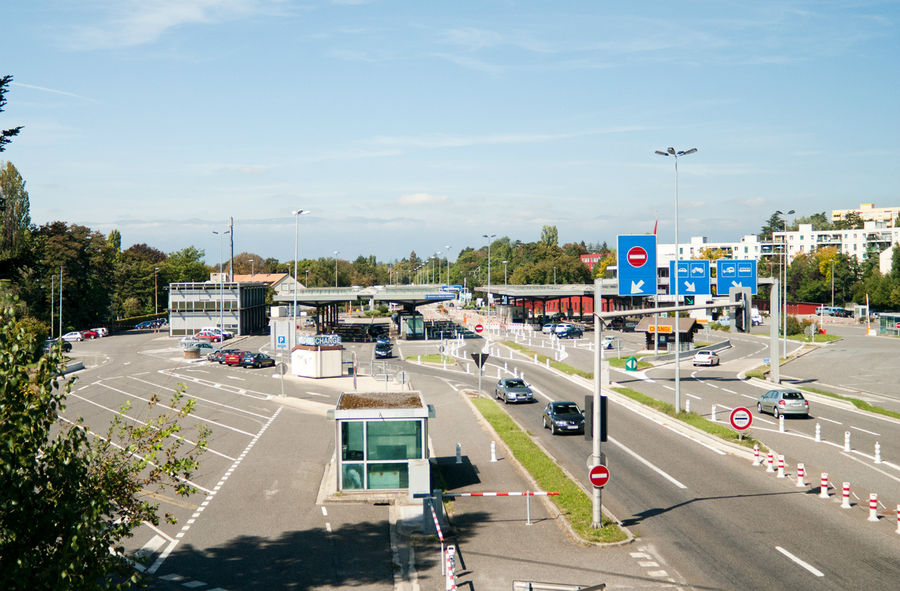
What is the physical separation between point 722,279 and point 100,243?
91.1m

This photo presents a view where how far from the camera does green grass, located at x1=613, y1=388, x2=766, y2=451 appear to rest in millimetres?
27467

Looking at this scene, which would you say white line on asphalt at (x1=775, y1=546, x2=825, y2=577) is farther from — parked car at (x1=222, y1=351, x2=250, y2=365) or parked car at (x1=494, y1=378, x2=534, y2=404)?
parked car at (x1=222, y1=351, x2=250, y2=365)

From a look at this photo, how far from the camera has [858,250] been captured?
166m

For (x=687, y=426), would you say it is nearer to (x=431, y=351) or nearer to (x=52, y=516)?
(x=52, y=516)

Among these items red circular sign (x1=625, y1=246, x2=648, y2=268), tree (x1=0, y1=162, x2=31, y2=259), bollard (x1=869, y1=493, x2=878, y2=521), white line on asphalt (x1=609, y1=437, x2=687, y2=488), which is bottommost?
white line on asphalt (x1=609, y1=437, x2=687, y2=488)

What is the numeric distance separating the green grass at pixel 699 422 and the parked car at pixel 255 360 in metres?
28.8

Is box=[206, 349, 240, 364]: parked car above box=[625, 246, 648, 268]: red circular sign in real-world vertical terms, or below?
below

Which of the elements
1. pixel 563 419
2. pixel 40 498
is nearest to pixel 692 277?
pixel 563 419

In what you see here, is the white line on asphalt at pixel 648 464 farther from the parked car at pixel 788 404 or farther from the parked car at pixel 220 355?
the parked car at pixel 220 355

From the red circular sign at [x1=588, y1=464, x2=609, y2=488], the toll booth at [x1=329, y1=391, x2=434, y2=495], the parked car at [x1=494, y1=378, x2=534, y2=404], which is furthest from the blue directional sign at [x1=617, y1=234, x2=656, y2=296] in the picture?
the red circular sign at [x1=588, y1=464, x2=609, y2=488]

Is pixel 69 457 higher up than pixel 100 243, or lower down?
lower down

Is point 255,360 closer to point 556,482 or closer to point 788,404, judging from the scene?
point 788,404

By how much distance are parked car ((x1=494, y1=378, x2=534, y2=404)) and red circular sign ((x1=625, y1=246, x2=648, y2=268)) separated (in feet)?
31.2

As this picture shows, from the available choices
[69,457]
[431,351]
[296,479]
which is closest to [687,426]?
[296,479]
